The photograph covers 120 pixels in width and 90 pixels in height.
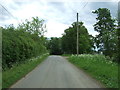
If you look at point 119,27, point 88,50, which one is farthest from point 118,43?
point 88,50

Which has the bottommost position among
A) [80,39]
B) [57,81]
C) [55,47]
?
[57,81]

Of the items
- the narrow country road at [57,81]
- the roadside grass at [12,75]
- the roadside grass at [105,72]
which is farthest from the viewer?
the roadside grass at [105,72]

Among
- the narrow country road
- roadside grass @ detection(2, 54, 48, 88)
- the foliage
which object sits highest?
the foliage

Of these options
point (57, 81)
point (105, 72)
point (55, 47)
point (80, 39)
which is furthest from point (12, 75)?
point (55, 47)

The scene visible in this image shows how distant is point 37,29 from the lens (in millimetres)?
53500

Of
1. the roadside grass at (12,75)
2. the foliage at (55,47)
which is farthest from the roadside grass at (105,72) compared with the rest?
the foliage at (55,47)

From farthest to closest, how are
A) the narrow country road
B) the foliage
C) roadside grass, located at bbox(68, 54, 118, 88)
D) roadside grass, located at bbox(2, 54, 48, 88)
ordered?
the foliage
roadside grass, located at bbox(68, 54, 118, 88)
roadside grass, located at bbox(2, 54, 48, 88)
the narrow country road

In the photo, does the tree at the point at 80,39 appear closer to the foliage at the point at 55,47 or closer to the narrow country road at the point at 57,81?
the foliage at the point at 55,47

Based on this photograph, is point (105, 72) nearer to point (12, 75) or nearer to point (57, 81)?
point (57, 81)

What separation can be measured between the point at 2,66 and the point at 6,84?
12.3 ft

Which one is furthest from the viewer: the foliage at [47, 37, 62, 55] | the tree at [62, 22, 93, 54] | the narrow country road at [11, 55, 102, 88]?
the foliage at [47, 37, 62, 55]

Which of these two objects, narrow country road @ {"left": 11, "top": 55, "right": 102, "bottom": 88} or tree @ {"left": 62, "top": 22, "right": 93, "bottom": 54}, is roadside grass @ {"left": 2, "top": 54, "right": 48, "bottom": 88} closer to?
narrow country road @ {"left": 11, "top": 55, "right": 102, "bottom": 88}

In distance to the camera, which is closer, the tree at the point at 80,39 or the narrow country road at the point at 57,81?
the narrow country road at the point at 57,81

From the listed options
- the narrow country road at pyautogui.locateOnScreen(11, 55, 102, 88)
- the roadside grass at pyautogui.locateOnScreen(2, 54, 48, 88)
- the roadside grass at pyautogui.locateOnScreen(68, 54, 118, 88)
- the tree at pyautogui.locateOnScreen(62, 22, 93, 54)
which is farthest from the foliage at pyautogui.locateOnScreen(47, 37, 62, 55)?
the narrow country road at pyautogui.locateOnScreen(11, 55, 102, 88)
